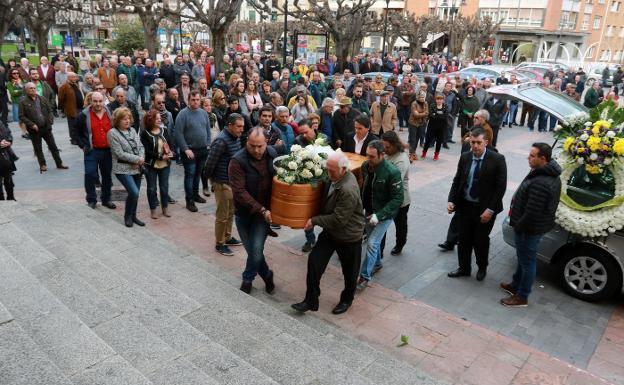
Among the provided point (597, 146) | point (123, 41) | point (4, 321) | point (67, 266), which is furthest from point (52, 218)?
point (123, 41)

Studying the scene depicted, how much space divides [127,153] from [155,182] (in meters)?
0.76

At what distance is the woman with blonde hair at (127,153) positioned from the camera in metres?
6.78

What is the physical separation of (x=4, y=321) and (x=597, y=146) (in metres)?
6.04

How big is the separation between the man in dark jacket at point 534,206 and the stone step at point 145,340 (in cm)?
342

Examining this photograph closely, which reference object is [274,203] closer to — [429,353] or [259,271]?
[259,271]

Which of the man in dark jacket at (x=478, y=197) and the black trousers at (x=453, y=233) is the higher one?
the man in dark jacket at (x=478, y=197)

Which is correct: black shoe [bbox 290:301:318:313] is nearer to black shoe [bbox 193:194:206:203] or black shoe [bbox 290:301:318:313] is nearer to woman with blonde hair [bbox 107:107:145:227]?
woman with blonde hair [bbox 107:107:145:227]

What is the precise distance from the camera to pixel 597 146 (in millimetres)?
5590

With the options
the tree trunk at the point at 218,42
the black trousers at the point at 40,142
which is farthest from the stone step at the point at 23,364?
the tree trunk at the point at 218,42

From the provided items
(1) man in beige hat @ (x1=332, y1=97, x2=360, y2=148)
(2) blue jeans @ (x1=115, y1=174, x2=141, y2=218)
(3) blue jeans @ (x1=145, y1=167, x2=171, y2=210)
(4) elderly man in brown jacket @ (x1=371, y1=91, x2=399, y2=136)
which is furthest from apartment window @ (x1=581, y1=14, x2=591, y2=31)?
(2) blue jeans @ (x1=115, y1=174, x2=141, y2=218)

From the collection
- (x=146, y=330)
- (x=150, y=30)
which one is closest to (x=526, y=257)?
(x=146, y=330)

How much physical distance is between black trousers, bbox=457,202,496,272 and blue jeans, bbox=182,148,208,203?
13.9 ft

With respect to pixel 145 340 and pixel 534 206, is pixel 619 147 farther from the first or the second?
pixel 145 340

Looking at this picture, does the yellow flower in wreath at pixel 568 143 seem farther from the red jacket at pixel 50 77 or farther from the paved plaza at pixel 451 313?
the red jacket at pixel 50 77
